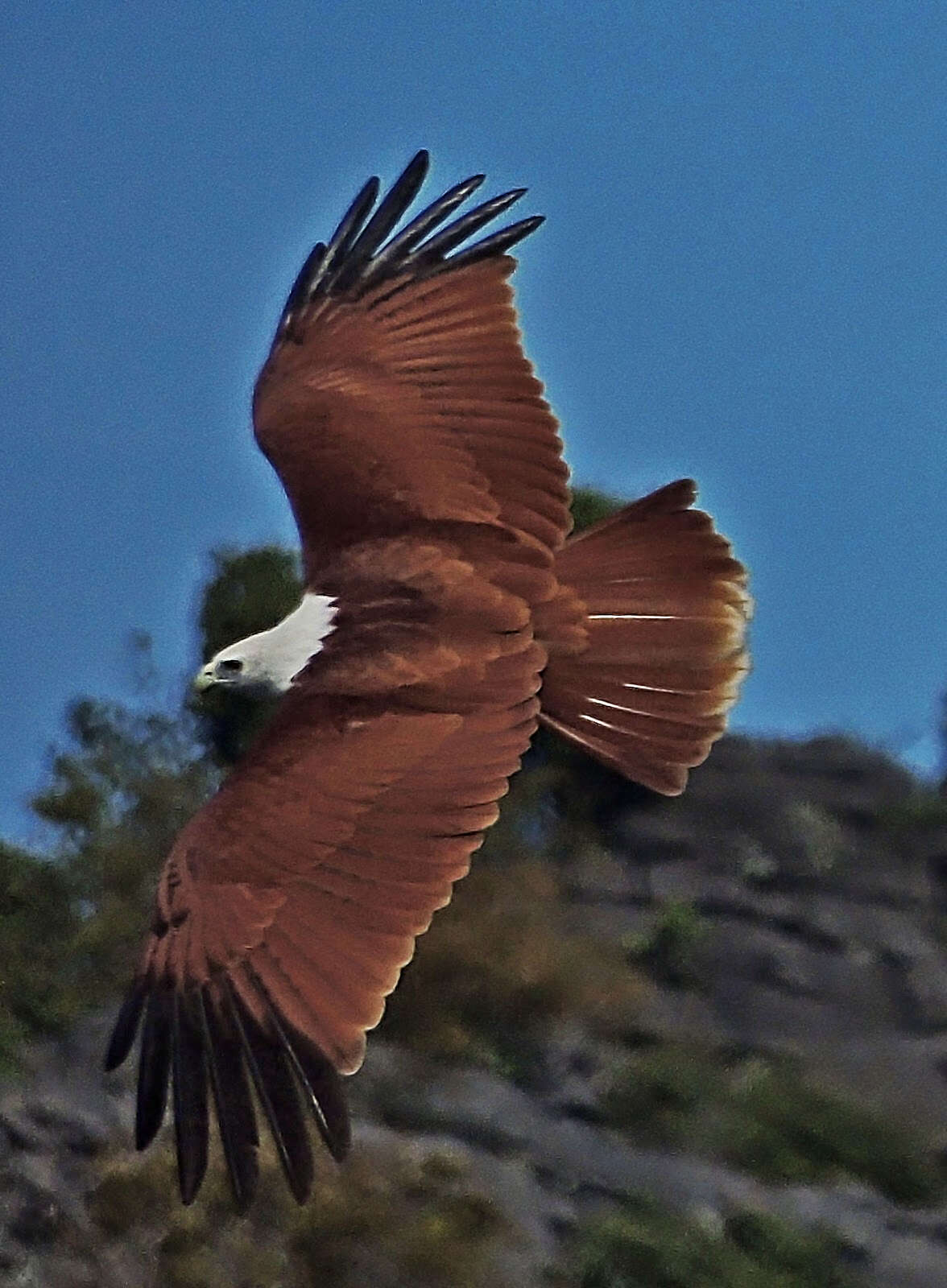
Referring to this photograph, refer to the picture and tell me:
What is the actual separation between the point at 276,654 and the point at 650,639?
105cm

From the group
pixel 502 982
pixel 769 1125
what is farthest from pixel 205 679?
pixel 769 1125

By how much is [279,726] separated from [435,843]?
1.41ft

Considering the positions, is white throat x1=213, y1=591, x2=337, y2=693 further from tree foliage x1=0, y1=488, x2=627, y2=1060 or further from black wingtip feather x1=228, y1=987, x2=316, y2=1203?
tree foliage x1=0, y1=488, x2=627, y2=1060

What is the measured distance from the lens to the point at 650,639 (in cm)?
519

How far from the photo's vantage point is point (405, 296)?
17.8 feet

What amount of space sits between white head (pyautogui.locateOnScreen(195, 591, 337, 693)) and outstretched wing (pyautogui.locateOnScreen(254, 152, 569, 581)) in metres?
0.33

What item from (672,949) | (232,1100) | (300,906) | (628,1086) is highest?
(300,906)

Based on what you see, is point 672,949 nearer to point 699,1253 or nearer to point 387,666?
point 699,1253

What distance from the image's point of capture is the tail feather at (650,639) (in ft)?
16.7

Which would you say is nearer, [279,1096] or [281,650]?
[279,1096]

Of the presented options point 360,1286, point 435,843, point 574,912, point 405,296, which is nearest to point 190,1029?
point 435,843

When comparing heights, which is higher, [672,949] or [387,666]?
[387,666]

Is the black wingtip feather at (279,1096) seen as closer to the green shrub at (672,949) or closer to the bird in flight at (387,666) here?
the bird in flight at (387,666)

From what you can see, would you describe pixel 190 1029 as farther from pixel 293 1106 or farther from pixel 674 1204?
pixel 674 1204
